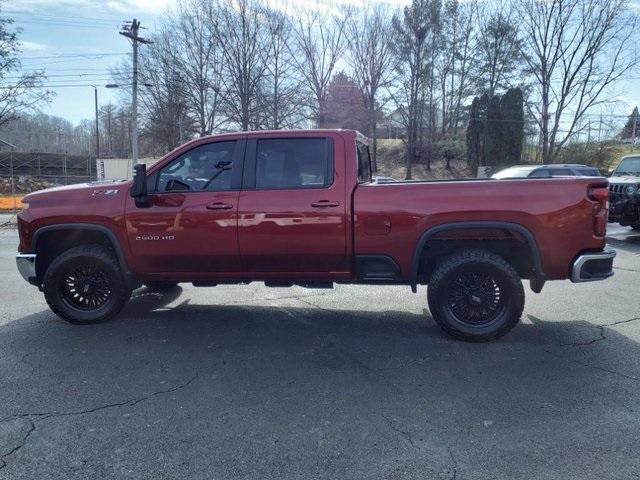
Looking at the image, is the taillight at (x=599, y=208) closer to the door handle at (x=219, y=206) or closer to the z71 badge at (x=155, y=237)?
the door handle at (x=219, y=206)

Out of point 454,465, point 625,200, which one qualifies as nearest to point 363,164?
point 454,465

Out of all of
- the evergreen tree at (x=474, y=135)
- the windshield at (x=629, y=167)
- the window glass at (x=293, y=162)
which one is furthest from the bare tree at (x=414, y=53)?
the window glass at (x=293, y=162)

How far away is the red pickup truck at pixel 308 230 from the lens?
4547mm

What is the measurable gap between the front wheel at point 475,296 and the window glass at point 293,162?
4.92 feet

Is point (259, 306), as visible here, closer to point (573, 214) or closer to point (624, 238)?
point (573, 214)

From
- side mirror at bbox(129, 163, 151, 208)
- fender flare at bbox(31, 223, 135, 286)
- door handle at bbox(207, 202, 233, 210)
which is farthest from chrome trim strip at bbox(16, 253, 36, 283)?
door handle at bbox(207, 202, 233, 210)

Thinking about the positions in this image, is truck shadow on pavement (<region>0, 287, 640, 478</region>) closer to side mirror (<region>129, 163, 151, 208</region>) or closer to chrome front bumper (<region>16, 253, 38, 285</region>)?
chrome front bumper (<region>16, 253, 38, 285</region>)

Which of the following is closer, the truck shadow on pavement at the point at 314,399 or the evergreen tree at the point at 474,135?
the truck shadow on pavement at the point at 314,399

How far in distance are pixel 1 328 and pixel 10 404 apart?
2.11m

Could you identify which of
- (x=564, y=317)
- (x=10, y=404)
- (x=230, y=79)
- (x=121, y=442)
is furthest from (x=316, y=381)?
(x=230, y=79)

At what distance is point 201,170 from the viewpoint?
5.10 metres

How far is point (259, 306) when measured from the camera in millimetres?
6160

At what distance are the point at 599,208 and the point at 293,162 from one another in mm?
2924

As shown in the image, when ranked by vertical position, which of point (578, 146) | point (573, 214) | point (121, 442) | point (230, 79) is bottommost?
point (121, 442)
